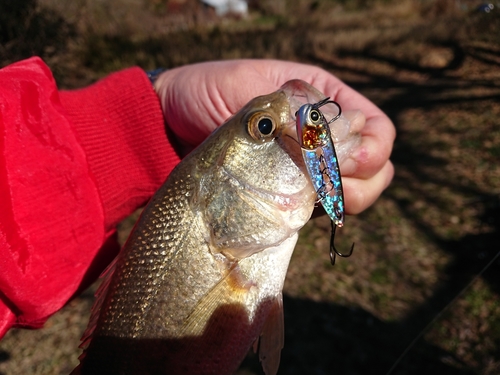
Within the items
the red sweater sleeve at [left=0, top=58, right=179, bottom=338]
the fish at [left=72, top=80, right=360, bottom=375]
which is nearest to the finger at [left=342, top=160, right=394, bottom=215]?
the fish at [left=72, top=80, right=360, bottom=375]

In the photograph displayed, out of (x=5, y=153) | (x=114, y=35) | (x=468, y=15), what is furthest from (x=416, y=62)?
(x=5, y=153)

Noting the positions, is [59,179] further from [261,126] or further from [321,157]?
[321,157]

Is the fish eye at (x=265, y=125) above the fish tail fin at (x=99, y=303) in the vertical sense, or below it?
above

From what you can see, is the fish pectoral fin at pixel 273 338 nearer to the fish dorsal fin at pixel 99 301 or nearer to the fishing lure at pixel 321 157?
the fishing lure at pixel 321 157

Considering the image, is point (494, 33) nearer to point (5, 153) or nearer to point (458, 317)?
point (458, 317)

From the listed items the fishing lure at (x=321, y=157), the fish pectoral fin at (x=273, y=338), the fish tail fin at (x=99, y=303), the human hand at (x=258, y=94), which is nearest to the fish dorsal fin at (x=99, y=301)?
the fish tail fin at (x=99, y=303)

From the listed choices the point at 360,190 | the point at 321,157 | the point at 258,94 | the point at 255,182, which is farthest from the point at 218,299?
the point at 258,94

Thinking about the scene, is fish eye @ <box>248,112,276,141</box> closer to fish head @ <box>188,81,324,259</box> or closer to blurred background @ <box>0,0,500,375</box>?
fish head @ <box>188,81,324,259</box>
